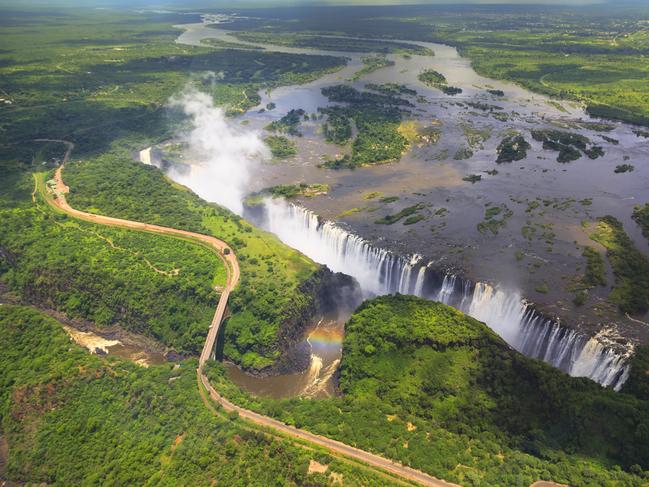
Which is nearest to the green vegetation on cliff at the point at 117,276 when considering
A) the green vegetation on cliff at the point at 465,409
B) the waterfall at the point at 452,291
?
the green vegetation on cliff at the point at 465,409

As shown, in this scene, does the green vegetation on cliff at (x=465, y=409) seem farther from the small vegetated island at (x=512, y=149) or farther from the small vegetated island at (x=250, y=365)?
the small vegetated island at (x=512, y=149)

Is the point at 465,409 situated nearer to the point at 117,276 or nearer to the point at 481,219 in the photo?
the point at 481,219

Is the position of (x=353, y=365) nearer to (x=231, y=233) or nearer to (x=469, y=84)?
(x=231, y=233)

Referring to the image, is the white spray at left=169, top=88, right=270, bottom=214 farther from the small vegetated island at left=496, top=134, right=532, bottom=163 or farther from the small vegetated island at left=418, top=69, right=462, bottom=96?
the small vegetated island at left=418, top=69, right=462, bottom=96

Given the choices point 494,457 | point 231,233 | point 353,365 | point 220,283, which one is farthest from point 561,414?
point 231,233

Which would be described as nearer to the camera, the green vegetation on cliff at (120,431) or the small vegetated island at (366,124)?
the green vegetation on cliff at (120,431)

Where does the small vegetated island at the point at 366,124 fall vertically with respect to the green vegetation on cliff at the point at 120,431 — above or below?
above
